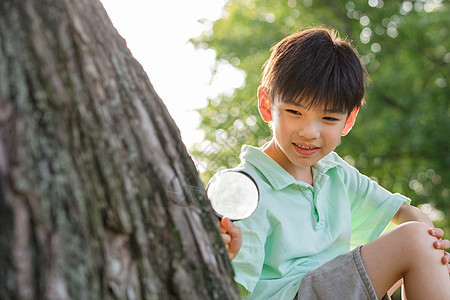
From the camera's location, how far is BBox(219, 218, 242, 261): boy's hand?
5.70 feet

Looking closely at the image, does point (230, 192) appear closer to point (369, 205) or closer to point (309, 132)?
point (309, 132)

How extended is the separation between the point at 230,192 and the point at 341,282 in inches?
27.3

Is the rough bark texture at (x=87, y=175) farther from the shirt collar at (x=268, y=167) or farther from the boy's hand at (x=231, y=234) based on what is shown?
the shirt collar at (x=268, y=167)

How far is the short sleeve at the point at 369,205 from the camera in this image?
2680mm

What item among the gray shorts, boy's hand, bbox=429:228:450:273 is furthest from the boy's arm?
the gray shorts

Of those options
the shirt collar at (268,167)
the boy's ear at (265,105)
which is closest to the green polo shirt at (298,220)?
the shirt collar at (268,167)

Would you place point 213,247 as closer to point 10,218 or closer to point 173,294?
point 173,294

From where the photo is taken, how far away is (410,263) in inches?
80.6

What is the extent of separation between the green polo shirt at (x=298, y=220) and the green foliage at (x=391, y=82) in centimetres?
684

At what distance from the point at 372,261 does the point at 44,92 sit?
1.44m

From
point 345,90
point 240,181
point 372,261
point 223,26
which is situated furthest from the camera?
point 223,26

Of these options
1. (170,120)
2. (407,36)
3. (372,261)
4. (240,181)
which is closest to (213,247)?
(170,120)

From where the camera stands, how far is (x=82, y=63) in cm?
113

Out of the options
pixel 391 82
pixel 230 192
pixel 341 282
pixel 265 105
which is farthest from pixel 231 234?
pixel 391 82
